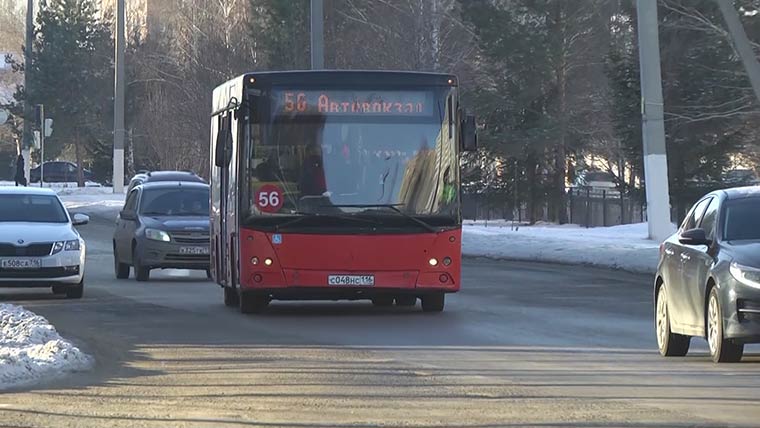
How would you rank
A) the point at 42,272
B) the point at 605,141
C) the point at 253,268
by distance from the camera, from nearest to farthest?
the point at 253,268
the point at 42,272
the point at 605,141

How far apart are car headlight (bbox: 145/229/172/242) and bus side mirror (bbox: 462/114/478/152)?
8.51 meters

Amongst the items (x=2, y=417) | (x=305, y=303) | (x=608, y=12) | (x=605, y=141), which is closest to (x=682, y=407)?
(x=2, y=417)

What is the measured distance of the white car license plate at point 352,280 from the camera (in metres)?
18.2

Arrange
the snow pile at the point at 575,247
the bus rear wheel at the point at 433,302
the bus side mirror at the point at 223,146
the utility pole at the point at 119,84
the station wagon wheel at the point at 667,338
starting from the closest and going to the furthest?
the station wagon wheel at the point at 667,338 < the bus side mirror at the point at 223,146 < the bus rear wheel at the point at 433,302 < the snow pile at the point at 575,247 < the utility pole at the point at 119,84

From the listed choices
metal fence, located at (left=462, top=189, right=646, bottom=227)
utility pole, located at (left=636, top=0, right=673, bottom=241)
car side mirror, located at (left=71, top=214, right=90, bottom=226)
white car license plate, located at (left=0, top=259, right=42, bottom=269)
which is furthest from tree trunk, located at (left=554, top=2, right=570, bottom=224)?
white car license plate, located at (left=0, top=259, right=42, bottom=269)

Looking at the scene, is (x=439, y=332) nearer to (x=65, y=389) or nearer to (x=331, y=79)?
(x=331, y=79)

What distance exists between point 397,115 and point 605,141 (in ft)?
114

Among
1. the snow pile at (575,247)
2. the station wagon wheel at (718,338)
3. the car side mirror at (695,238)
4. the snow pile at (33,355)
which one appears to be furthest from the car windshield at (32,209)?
the station wagon wheel at (718,338)

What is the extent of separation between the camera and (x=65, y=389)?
11789 millimetres

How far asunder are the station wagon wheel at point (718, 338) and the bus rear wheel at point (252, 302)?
6944mm

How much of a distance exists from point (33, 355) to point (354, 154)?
6108mm

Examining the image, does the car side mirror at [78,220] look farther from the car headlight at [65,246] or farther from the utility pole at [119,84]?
the utility pole at [119,84]

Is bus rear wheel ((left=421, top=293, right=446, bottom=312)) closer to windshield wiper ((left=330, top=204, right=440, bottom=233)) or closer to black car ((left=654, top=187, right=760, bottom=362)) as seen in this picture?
windshield wiper ((left=330, top=204, right=440, bottom=233))

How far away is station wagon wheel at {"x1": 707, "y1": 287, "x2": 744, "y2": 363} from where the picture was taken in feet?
43.0
